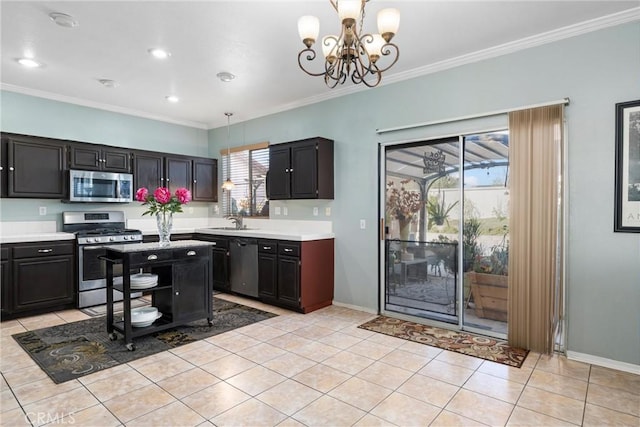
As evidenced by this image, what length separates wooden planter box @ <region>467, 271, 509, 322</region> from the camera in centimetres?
360

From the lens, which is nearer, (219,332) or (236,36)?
(236,36)

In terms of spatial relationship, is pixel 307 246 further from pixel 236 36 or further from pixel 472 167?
pixel 236 36

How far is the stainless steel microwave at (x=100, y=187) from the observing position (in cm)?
473

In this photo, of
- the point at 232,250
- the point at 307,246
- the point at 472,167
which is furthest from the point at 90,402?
the point at 472,167

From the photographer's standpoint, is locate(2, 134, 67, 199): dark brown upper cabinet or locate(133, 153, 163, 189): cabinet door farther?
locate(133, 153, 163, 189): cabinet door

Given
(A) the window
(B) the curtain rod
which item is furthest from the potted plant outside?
(A) the window

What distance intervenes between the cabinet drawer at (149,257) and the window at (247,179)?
2354 millimetres

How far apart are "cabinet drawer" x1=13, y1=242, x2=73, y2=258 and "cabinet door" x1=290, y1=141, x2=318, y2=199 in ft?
9.33

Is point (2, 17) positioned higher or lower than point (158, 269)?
higher

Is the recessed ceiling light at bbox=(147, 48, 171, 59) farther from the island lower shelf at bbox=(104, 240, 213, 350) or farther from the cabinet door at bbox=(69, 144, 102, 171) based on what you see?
the cabinet door at bbox=(69, 144, 102, 171)

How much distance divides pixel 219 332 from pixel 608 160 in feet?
12.4

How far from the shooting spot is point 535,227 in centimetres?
319

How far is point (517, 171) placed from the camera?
3293 mm

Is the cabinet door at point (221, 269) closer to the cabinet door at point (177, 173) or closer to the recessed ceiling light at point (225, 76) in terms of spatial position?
the cabinet door at point (177, 173)
